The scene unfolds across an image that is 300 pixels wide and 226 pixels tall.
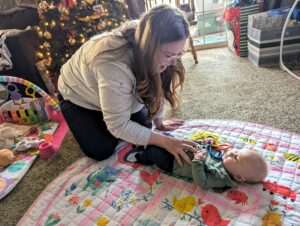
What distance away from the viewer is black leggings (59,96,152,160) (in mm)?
1172

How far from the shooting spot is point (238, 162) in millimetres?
890

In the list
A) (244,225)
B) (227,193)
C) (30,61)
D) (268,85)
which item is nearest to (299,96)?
(268,85)

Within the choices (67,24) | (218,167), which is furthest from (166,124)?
(67,24)

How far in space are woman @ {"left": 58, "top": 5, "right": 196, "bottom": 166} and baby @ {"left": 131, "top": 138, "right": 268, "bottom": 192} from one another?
0.16ft

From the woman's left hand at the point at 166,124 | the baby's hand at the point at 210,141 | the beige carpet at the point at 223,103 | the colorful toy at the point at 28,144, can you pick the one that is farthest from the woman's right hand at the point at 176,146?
the colorful toy at the point at 28,144

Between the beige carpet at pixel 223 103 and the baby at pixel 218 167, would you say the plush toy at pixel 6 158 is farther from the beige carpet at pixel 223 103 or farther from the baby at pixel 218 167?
the baby at pixel 218 167

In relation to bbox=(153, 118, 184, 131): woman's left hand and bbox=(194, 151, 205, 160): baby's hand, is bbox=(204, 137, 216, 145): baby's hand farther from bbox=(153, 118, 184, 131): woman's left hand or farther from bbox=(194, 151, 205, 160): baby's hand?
bbox=(153, 118, 184, 131): woman's left hand

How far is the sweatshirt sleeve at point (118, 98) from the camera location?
877mm

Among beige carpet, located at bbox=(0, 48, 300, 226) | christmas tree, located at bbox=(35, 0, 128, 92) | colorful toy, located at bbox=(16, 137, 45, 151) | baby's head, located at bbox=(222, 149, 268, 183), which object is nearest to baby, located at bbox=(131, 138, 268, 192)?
baby's head, located at bbox=(222, 149, 268, 183)

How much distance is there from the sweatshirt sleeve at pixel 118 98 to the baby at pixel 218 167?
0.13 m

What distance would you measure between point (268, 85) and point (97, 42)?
4.27 feet

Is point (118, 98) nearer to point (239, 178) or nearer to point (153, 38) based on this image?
point (153, 38)

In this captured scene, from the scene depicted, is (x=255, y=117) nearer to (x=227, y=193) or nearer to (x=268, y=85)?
(x=268, y=85)

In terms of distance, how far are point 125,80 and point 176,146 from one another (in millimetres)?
324
